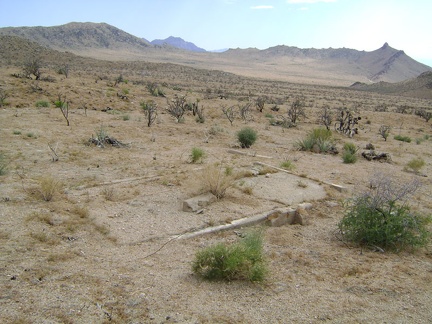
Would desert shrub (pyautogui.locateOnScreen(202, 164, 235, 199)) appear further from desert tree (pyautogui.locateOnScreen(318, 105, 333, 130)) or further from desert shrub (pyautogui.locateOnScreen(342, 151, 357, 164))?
desert tree (pyautogui.locateOnScreen(318, 105, 333, 130))

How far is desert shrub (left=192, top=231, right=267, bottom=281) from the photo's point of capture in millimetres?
5062

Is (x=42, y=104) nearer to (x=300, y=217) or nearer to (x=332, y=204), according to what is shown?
(x=332, y=204)

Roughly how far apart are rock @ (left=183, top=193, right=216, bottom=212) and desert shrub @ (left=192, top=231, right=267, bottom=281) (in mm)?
2323

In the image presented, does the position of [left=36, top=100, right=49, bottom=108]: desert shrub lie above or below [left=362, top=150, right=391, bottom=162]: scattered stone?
above

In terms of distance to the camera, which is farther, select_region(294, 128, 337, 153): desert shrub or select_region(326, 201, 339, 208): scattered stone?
select_region(294, 128, 337, 153): desert shrub

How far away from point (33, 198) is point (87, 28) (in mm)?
127391

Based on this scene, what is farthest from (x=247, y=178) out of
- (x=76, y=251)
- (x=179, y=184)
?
(x=76, y=251)

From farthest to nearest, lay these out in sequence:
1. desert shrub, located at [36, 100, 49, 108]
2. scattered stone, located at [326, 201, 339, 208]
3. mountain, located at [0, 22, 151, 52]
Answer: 1. mountain, located at [0, 22, 151, 52]
2. desert shrub, located at [36, 100, 49, 108]
3. scattered stone, located at [326, 201, 339, 208]

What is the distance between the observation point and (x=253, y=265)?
16.9 ft

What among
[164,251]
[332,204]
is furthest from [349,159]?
[164,251]

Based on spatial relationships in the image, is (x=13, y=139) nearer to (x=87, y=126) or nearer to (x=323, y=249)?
(x=87, y=126)

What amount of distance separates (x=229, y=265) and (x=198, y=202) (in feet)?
9.32

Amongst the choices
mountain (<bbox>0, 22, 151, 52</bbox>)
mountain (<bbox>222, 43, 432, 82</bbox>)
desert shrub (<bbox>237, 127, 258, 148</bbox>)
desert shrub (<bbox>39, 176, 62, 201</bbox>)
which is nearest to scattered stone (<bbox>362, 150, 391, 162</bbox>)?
desert shrub (<bbox>237, 127, 258, 148</bbox>)

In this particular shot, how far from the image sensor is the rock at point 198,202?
24.7ft
